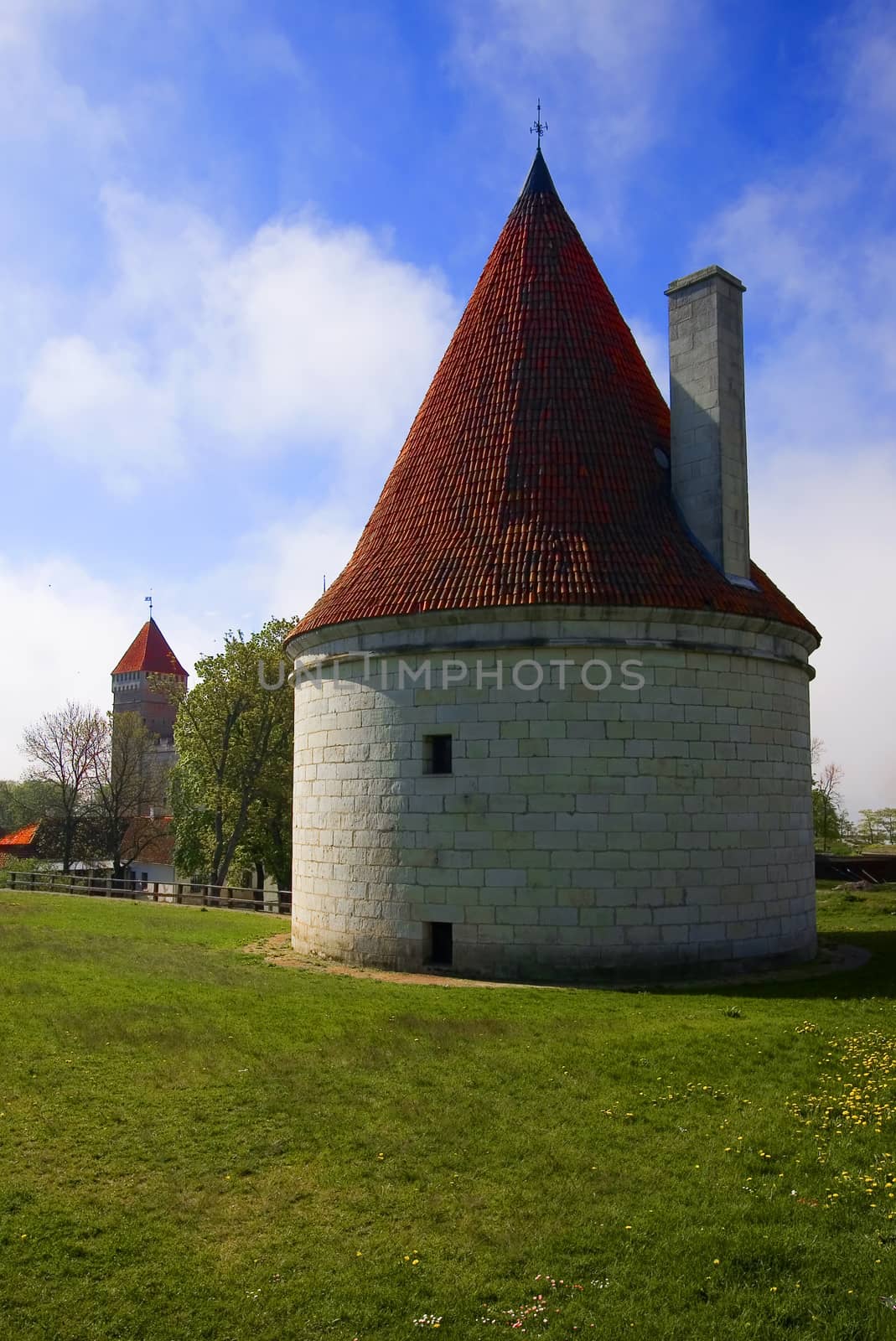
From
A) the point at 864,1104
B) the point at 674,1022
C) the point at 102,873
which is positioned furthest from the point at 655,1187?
the point at 102,873

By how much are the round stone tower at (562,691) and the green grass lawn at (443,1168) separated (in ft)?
6.27

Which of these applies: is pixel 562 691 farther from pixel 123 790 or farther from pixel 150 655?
pixel 150 655

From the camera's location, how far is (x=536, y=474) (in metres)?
14.1

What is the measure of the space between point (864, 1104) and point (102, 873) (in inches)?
1788

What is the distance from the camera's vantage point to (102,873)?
48.0 m

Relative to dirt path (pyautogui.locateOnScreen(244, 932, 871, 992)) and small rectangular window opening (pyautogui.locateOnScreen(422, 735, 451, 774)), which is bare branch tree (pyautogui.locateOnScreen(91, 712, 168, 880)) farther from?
small rectangular window opening (pyautogui.locateOnScreen(422, 735, 451, 774))

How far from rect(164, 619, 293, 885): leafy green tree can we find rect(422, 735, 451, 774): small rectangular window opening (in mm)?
20475

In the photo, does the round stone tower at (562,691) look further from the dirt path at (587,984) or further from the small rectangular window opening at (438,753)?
the dirt path at (587,984)

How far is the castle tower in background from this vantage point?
268 ft

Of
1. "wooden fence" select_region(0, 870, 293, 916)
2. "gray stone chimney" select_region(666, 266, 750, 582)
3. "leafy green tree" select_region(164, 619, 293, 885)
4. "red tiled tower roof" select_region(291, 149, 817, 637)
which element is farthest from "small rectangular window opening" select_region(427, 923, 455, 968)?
"leafy green tree" select_region(164, 619, 293, 885)

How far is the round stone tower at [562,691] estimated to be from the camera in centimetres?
1269

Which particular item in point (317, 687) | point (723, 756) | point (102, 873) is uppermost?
point (317, 687)

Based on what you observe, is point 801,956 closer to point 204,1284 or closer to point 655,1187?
point 655,1187

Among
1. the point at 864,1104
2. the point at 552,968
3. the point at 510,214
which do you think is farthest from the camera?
the point at 510,214
